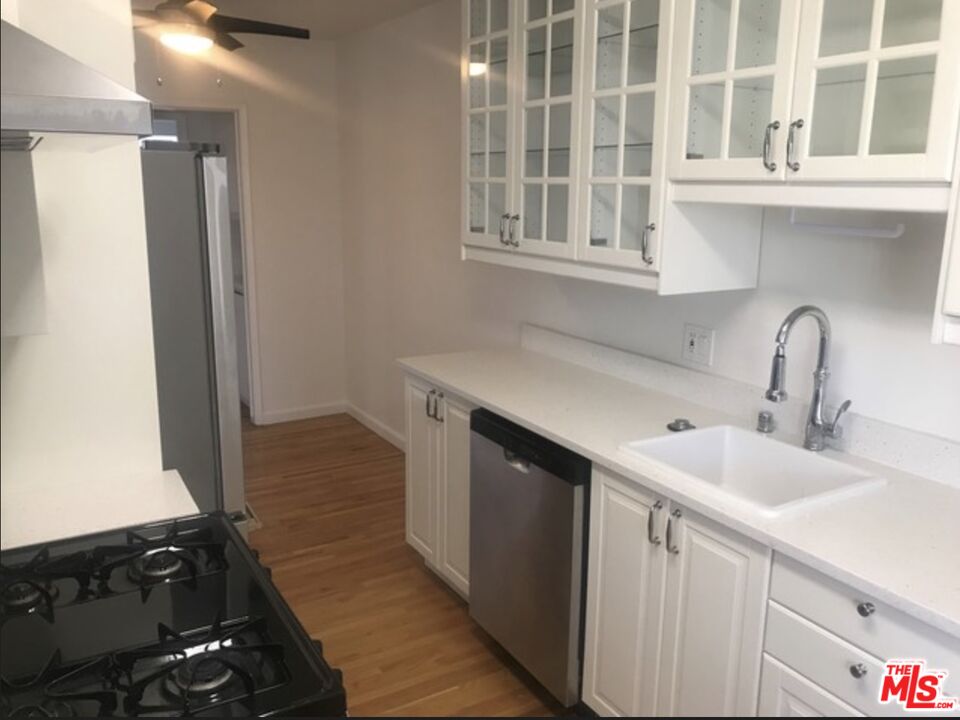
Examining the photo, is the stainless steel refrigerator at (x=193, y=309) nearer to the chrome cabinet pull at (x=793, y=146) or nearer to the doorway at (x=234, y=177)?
the doorway at (x=234, y=177)

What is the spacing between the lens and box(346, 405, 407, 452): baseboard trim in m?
4.75

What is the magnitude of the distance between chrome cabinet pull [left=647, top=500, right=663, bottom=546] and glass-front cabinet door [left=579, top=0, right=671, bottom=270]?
68 cm

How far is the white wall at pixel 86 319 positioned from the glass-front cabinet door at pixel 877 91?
1.47 metres

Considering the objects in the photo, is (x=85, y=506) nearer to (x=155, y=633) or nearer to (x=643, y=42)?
(x=155, y=633)

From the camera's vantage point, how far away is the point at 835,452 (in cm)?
208

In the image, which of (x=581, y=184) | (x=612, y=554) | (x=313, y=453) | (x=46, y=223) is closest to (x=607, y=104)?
(x=581, y=184)

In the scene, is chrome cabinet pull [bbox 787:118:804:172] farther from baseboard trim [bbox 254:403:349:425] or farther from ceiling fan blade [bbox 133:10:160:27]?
baseboard trim [bbox 254:403:349:425]

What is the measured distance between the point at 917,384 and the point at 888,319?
177 mm

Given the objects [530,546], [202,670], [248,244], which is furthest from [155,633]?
[248,244]

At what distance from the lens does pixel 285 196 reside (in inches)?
201

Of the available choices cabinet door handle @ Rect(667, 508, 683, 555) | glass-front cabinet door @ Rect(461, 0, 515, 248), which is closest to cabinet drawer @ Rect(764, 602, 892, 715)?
cabinet door handle @ Rect(667, 508, 683, 555)

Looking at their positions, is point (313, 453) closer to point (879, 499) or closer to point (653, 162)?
point (653, 162)

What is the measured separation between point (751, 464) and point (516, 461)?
681mm

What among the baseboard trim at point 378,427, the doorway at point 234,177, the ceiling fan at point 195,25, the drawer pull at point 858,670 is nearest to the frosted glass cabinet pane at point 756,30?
the drawer pull at point 858,670
